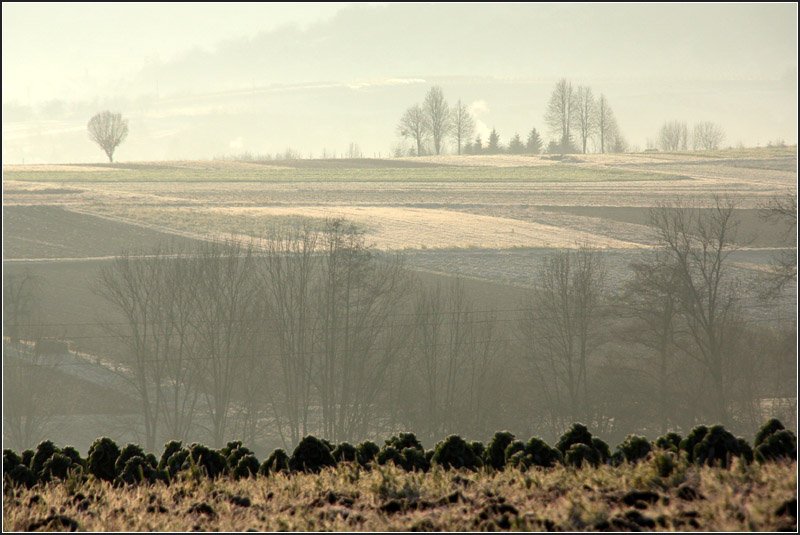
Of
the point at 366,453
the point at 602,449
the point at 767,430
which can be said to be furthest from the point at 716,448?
the point at 366,453

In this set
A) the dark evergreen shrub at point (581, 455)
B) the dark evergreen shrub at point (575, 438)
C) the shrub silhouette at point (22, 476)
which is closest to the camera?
the dark evergreen shrub at point (581, 455)

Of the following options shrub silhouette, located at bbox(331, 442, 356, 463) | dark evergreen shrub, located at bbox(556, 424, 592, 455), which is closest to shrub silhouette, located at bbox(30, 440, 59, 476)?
shrub silhouette, located at bbox(331, 442, 356, 463)

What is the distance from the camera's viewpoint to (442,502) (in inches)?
381

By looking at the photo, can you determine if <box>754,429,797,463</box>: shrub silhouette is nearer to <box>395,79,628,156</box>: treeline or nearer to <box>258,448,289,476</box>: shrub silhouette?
<box>258,448,289,476</box>: shrub silhouette

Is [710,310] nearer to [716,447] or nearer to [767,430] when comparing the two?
[767,430]

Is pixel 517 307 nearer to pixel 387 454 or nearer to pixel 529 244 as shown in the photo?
pixel 529 244

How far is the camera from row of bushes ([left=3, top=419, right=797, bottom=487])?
10.9m

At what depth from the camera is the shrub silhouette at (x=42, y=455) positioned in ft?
44.8

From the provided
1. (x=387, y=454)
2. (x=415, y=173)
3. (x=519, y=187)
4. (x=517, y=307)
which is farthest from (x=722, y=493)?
(x=415, y=173)

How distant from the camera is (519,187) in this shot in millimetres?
A: 91938

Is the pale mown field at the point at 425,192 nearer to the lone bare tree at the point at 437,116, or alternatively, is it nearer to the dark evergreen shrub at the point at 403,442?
the lone bare tree at the point at 437,116

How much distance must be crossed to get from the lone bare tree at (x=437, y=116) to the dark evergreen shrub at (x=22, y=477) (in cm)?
12968

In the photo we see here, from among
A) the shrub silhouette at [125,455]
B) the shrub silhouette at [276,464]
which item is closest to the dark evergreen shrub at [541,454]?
the shrub silhouette at [276,464]

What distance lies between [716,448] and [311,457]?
16.4 ft
